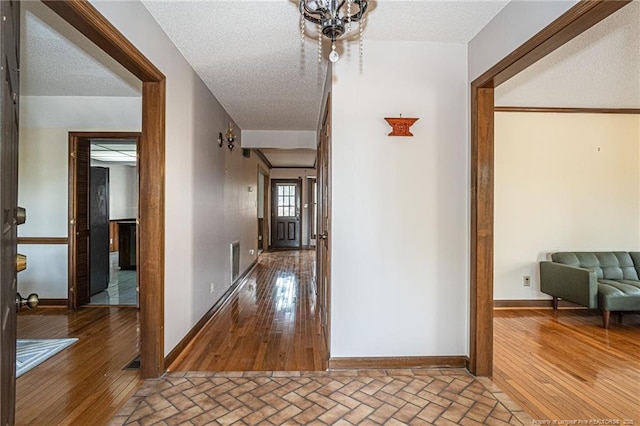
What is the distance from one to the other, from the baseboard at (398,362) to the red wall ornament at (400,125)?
1.72 m

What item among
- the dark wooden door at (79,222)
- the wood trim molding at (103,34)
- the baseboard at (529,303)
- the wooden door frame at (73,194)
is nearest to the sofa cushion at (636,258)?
the baseboard at (529,303)

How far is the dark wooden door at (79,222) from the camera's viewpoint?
4047 millimetres

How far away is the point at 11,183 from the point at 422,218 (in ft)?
7.67

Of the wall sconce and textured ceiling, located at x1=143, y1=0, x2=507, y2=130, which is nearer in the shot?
textured ceiling, located at x1=143, y1=0, x2=507, y2=130

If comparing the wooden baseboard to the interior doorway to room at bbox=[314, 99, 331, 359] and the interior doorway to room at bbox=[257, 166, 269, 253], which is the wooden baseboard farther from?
the interior doorway to room at bbox=[257, 166, 269, 253]

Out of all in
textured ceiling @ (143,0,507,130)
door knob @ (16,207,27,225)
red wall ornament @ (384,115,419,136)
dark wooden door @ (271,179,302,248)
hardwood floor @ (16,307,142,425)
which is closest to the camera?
door knob @ (16,207,27,225)

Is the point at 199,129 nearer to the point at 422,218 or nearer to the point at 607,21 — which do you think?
the point at 422,218

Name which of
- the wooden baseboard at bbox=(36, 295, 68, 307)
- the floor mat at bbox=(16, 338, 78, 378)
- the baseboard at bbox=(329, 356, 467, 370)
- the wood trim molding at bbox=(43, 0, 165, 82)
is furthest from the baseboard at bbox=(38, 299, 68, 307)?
the baseboard at bbox=(329, 356, 467, 370)

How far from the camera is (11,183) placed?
105 cm

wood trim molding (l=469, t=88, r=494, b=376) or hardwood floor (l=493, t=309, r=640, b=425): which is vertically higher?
wood trim molding (l=469, t=88, r=494, b=376)

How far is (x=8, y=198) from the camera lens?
40.5 inches

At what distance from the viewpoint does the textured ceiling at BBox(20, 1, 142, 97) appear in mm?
2375

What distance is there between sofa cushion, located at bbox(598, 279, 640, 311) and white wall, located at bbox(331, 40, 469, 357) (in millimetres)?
1944

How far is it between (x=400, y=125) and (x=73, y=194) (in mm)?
4014
